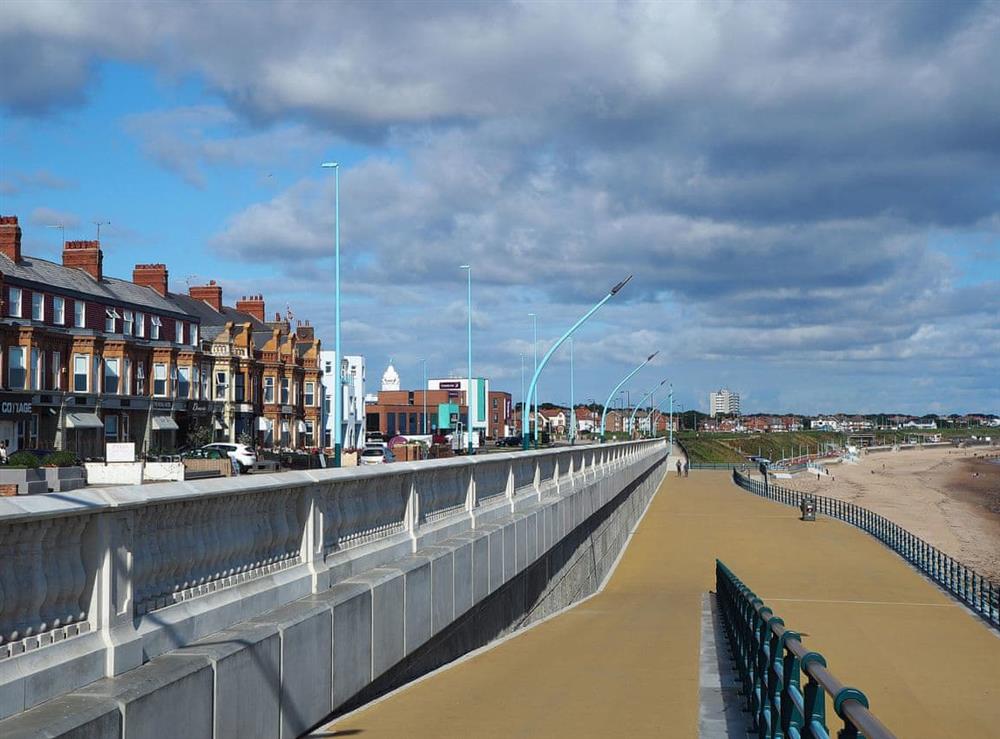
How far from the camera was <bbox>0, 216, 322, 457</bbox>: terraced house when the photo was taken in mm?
44531

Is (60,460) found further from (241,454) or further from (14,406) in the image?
(241,454)

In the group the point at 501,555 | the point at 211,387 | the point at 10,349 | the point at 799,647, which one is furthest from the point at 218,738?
the point at 211,387

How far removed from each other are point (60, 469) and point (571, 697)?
78.8 feet

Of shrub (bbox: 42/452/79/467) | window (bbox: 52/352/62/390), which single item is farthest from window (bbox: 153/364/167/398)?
shrub (bbox: 42/452/79/467)

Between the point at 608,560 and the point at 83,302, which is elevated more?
the point at 83,302

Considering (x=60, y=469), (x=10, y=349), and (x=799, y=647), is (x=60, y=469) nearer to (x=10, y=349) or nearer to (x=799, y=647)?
(x=10, y=349)

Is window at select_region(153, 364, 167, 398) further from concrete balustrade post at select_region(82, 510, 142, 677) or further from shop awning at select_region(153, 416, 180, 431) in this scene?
concrete balustrade post at select_region(82, 510, 142, 677)

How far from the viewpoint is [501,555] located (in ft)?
42.7

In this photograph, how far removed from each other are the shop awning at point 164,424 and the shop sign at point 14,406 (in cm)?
1006

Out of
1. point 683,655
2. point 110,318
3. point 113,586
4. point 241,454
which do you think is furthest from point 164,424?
point 113,586

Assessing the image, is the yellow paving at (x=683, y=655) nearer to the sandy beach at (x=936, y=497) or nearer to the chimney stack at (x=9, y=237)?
the sandy beach at (x=936, y=497)

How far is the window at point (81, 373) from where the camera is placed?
48.3m

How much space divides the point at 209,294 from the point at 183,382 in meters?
16.2

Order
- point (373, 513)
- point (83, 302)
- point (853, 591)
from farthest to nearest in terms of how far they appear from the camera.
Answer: point (83, 302) → point (853, 591) → point (373, 513)
